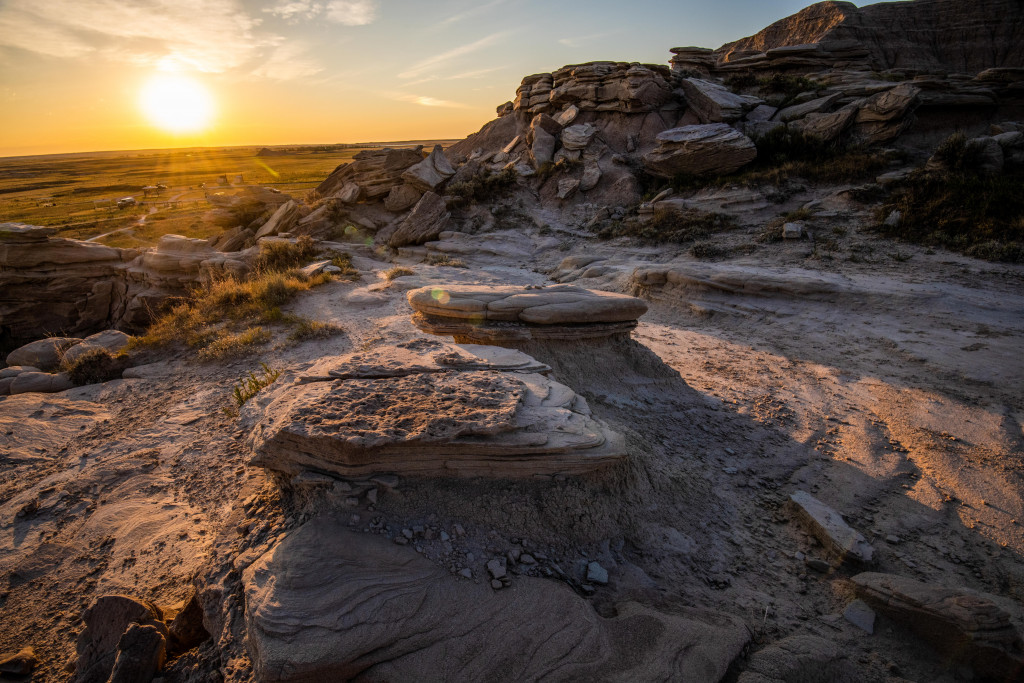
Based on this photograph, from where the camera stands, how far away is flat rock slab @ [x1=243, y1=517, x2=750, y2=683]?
248cm

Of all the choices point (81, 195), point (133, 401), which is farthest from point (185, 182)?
point (133, 401)

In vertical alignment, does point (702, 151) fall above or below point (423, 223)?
above

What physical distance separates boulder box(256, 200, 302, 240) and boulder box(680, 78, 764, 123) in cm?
1905

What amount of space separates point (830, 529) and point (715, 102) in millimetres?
19746

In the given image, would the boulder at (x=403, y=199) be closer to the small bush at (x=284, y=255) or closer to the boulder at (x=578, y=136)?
the small bush at (x=284, y=255)

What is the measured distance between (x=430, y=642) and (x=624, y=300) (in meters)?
5.19

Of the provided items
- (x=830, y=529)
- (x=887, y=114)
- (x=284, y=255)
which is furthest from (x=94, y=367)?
(x=887, y=114)

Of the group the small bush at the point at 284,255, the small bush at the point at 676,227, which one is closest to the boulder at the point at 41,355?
the small bush at the point at 284,255

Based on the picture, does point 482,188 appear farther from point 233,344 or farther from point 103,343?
point 103,343

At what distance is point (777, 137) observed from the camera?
16219 mm

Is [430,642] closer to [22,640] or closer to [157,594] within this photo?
[157,594]

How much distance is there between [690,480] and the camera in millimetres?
4473

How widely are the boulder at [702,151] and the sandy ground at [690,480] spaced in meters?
9.00

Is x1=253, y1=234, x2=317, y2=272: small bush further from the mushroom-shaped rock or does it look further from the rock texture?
the rock texture
